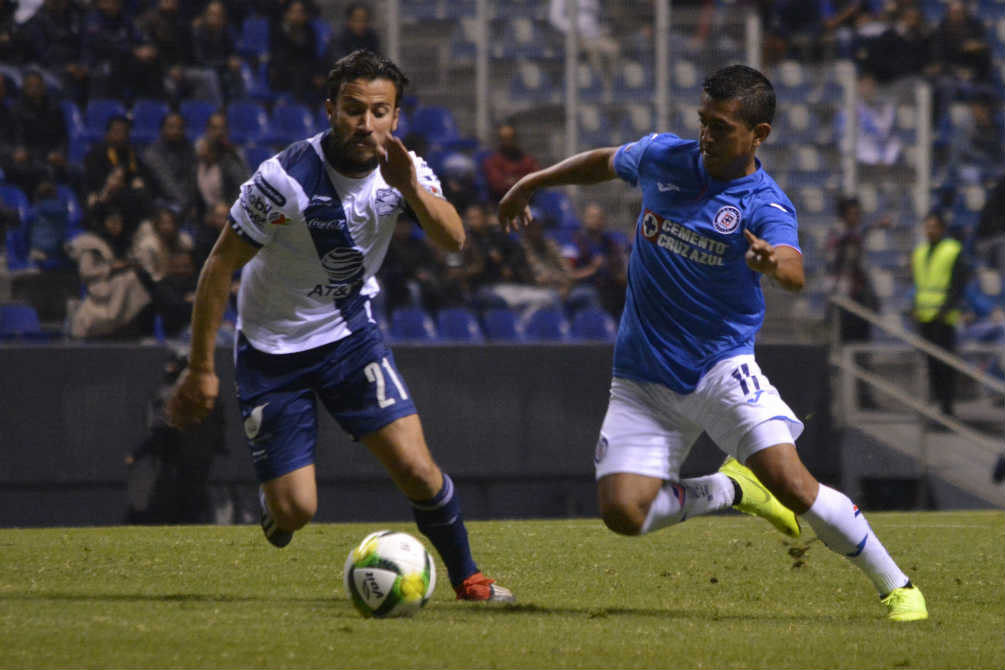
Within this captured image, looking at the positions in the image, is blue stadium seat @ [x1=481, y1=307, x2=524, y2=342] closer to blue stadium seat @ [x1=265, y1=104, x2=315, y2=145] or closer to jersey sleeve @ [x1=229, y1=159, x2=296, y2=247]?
blue stadium seat @ [x1=265, y1=104, x2=315, y2=145]

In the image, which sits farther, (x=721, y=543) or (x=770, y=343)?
(x=770, y=343)

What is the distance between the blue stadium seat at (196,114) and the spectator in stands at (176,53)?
13cm

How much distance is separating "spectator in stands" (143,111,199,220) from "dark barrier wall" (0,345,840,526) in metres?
2.03

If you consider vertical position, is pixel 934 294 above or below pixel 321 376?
below

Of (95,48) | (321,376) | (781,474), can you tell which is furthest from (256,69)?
(781,474)

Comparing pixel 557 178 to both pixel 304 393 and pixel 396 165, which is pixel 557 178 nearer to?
pixel 396 165

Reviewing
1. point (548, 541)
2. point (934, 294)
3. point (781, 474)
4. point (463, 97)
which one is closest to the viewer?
point (781, 474)

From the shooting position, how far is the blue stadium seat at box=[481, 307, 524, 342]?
13.8m

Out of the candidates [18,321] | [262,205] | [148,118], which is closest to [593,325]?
[148,118]

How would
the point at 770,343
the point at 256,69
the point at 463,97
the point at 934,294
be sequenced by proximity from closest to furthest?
the point at 770,343 → the point at 934,294 → the point at 256,69 → the point at 463,97

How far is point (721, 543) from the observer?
9.16 m

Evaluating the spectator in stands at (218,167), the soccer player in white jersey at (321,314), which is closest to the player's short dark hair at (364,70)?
the soccer player in white jersey at (321,314)

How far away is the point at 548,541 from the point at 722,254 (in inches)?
136

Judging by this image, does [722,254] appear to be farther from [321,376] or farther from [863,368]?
[863,368]
